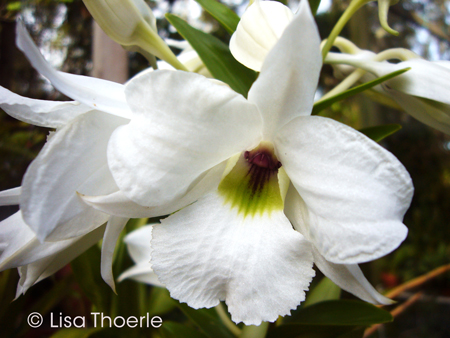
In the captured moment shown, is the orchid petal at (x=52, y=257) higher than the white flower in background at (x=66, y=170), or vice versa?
the white flower in background at (x=66, y=170)

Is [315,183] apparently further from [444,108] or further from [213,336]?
[213,336]

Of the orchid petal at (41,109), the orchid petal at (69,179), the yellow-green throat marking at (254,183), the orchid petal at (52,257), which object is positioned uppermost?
the orchid petal at (41,109)

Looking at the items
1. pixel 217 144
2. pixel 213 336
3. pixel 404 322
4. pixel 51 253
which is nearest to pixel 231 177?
pixel 217 144

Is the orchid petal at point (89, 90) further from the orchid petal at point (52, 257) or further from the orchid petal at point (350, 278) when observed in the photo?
the orchid petal at point (350, 278)

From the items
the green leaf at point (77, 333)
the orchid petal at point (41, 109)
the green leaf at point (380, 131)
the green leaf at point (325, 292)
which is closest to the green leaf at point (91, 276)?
the green leaf at point (77, 333)

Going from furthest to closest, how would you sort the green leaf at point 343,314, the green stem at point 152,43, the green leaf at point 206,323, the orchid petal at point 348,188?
the green leaf at point 206,323, the green leaf at point 343,314, the green stem at point 152,43, the orchid petal at point 348,188

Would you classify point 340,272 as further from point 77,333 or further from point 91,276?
point 77,333
